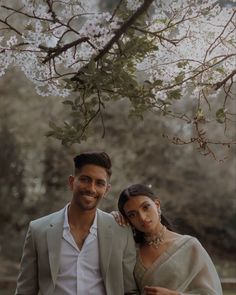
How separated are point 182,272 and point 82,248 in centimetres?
40

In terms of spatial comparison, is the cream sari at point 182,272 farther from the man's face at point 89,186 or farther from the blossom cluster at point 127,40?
the blossom cluster at point 127,40

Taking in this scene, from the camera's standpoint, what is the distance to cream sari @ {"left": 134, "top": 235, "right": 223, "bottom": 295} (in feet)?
8.10

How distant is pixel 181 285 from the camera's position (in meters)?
2.46

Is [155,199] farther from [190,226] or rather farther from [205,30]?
[190,226]

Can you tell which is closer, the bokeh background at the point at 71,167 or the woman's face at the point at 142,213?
the woman's face at the point at 142,213

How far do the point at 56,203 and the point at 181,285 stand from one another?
299 inches

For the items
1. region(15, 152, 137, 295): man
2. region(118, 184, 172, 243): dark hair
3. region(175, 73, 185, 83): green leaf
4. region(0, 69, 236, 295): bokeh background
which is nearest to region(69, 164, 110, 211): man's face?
region(15, 152, 137, 295): man

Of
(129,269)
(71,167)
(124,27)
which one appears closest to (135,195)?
(129,269)

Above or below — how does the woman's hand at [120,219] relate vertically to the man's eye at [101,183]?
below

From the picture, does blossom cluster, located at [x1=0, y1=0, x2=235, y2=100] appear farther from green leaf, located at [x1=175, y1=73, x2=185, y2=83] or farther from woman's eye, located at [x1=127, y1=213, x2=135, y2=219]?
woman's eye, located at [x1=127, y1=213, x2=135, y2=219]

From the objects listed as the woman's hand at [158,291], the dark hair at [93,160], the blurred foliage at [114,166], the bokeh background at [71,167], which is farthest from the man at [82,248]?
the blurred foliage at [114,166]

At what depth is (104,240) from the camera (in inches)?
97.0

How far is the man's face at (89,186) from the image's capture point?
239 cm

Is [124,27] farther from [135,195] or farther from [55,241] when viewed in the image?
[55,241]
